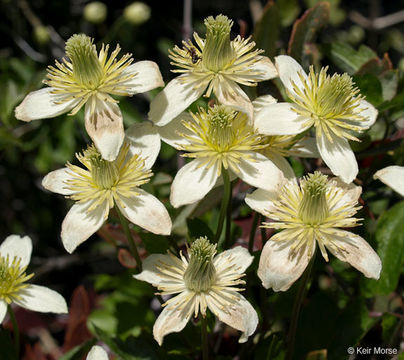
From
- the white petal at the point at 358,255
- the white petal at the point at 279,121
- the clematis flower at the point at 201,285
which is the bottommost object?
the clematis flower at the point at 201,285

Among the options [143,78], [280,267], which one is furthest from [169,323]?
[143,78]

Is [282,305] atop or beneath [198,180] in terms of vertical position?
beneath

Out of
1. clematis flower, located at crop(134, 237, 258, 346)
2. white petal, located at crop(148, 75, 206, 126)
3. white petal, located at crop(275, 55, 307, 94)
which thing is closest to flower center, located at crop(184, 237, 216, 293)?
clematis flower, located at crop(134, 237, 258, 346)

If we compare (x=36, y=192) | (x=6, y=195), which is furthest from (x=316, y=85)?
(x=6, y=195)

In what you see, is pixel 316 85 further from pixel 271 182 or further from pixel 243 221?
pixel 243 221

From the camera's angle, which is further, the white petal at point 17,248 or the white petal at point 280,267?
the white petal at point 17,248

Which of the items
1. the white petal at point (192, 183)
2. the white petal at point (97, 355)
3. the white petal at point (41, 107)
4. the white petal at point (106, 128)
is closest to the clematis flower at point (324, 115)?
the white petal at point (192, 183)

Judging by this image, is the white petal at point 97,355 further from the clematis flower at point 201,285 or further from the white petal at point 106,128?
the white petal at point 106,128
